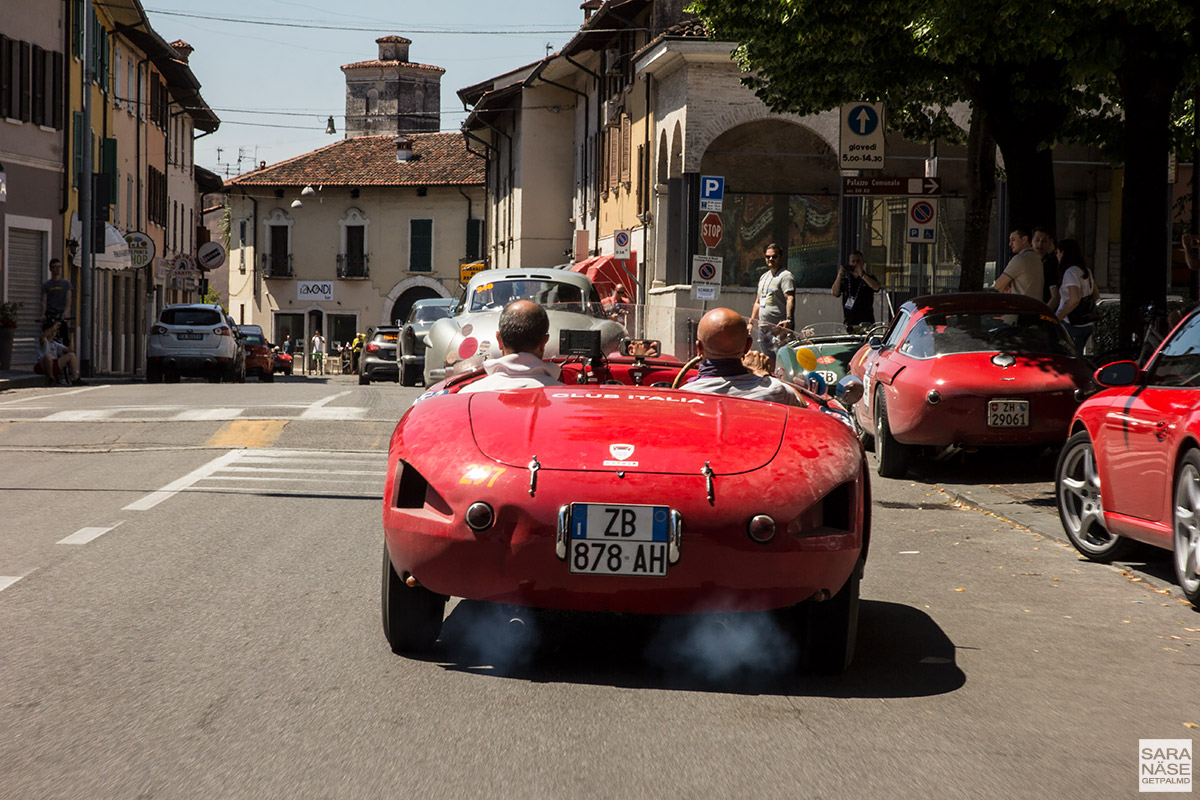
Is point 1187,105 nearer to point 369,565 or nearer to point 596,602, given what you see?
point 369,565

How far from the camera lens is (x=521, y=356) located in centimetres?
654

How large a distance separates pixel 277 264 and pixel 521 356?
7373 centimetres

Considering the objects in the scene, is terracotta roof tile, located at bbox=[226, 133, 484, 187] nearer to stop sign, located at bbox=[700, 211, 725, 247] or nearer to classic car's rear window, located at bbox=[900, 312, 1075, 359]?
stop sign, located at bbox=[700, 211, 725, 247]

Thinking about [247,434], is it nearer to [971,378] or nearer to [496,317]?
[496,317]

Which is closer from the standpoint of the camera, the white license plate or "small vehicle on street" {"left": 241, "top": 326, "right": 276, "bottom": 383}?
the white license plate

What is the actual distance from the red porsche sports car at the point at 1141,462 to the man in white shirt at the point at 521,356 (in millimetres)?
2912

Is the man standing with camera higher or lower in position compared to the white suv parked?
higher

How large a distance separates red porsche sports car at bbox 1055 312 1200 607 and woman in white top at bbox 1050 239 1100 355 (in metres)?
6.95

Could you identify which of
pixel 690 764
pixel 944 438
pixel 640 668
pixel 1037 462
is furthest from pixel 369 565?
pixel 1037 462

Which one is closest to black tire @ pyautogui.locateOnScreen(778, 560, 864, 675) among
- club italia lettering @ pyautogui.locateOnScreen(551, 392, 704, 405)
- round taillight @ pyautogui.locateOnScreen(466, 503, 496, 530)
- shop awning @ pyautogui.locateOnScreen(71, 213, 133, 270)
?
club italia lettering @ pyautogui.locateOnScreen(551, 392, 704, 405)

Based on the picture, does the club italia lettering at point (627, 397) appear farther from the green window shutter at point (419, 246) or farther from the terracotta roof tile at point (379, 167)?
the green window shutter at point (419, 246)

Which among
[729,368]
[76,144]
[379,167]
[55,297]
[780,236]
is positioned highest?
[379,167]

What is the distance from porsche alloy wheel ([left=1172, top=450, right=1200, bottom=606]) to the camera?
694 centimetres

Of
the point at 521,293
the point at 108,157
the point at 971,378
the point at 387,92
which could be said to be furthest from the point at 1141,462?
the point at 387,92
